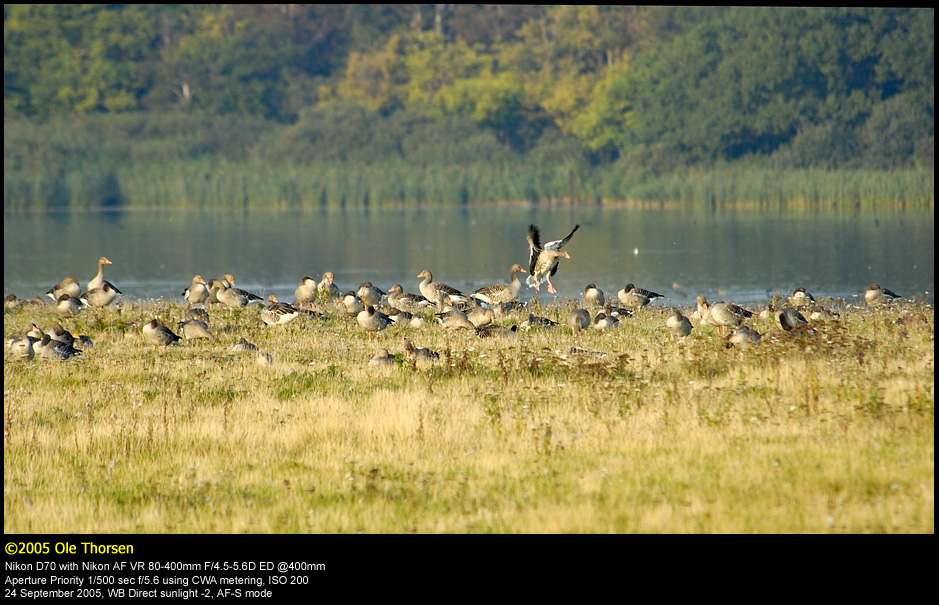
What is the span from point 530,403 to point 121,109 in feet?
288

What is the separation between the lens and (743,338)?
46.8 feet

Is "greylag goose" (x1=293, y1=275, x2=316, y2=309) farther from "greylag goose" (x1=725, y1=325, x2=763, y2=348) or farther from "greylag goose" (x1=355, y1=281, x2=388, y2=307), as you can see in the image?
"greylag goose" (x1=725, y1=325, x2=763, y2=348)

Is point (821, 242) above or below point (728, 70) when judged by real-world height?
below

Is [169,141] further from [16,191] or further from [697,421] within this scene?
[697,421]

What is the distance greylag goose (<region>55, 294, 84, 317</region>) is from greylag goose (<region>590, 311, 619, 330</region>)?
9.33m

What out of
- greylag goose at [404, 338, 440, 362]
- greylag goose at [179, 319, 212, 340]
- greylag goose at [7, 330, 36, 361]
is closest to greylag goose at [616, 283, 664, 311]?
greylag goose at [404, 338, 440, 362]

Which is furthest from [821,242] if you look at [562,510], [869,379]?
[562,510]

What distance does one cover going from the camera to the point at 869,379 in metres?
11.0

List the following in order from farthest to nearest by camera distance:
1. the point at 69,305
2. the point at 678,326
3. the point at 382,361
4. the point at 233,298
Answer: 1. the point at 233,298
2. the point at 69,305
3. the point at 678,326
4. the point at 382,361

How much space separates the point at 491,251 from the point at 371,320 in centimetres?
2757

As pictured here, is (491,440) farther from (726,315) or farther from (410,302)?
(410,302)

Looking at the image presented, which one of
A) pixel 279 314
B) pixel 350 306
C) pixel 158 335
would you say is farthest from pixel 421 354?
pixel 350 306

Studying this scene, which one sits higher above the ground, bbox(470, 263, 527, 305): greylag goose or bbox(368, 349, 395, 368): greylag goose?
bbox(470, 263, 527, 305): greylag goose

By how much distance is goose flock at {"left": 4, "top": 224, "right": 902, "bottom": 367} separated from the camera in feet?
49.9
